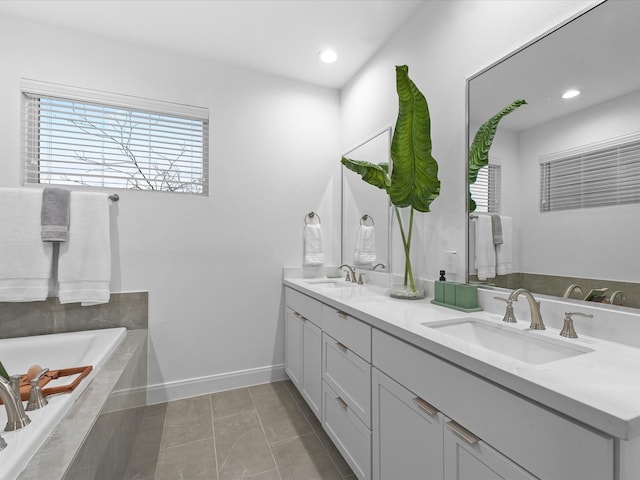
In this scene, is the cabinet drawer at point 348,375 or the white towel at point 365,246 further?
the white towel at point 365,246

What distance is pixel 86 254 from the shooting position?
2.00 meters

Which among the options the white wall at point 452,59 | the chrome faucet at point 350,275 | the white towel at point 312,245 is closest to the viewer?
the white wall at point 452,59

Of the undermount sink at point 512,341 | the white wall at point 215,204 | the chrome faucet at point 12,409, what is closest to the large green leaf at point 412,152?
the undermount sink at point 512,341

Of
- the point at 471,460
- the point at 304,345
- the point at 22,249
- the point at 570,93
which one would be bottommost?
the point at 304,345

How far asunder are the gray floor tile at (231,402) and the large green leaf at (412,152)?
1.79m

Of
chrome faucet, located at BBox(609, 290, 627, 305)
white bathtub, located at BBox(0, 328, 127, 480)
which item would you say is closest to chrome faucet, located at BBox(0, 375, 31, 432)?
white bathtub, located at BBox(0, 328, 127, 480)

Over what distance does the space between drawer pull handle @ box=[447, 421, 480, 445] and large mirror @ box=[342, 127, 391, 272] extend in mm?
1336

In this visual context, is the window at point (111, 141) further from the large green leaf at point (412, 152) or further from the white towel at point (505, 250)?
the white towel at point (505, 250)

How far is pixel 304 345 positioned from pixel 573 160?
1746mm

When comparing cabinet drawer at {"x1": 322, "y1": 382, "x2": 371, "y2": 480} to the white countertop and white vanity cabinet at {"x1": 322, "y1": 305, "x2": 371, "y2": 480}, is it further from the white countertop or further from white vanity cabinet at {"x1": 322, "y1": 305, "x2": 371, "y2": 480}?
the white countertop

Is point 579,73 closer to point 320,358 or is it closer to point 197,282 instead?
point 320,358

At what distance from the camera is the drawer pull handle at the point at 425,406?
3.14ft

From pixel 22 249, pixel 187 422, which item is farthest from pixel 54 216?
pixel 187 422

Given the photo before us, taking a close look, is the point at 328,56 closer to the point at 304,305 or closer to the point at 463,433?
the point at 304,305
